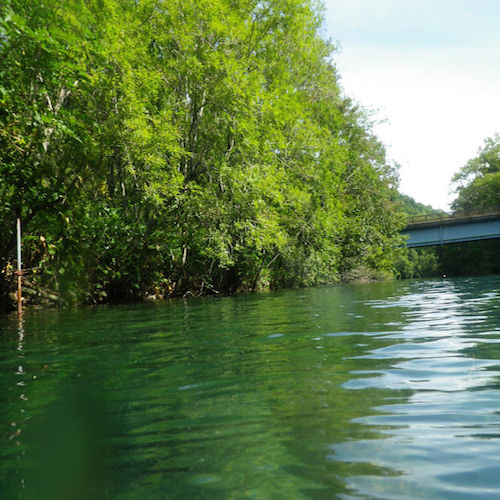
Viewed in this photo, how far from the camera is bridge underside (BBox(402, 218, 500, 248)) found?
4688 cm

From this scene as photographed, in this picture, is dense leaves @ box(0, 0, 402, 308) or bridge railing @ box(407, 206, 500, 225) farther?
bridge railing @ box(407, 206, 500, 225)

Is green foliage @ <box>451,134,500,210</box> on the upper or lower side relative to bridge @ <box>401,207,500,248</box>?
upper

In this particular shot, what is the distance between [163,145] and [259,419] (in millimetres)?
14534

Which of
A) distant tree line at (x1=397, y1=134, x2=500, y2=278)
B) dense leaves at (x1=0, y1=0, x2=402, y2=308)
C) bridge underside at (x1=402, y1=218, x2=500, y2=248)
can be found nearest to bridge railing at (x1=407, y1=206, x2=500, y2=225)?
bridge underside at (x1=402, y1=218, x2=500, y2=248)

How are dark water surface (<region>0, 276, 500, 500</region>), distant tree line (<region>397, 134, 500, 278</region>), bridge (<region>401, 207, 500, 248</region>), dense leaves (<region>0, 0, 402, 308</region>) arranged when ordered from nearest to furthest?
1. dark water surface (<region>0, 276, 500, 500</region>)
2. dense leaves (<region>0, 0, 402, 308</region>)
3. bridge (<region>401, 207, 500, 248</region>)
4. distant tree line (<region>397, 134, 500, 278</region>)

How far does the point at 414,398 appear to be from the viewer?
3416 mm

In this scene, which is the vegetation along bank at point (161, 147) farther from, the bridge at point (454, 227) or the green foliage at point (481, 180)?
the green foliage at point (481, 180)

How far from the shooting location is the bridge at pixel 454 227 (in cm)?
4678

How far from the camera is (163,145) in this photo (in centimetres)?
1672

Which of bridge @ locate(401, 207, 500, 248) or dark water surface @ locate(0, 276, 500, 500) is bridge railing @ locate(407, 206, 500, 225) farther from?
dark water surface @ locate(0, 276, 500, 500)

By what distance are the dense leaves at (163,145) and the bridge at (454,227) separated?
72.6 ft

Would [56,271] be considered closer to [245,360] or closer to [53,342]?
[53,342]

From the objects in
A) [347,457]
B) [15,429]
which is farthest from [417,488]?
[15,429]

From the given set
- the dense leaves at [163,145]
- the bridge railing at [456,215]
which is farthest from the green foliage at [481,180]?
the dense leaves at [163,145]
